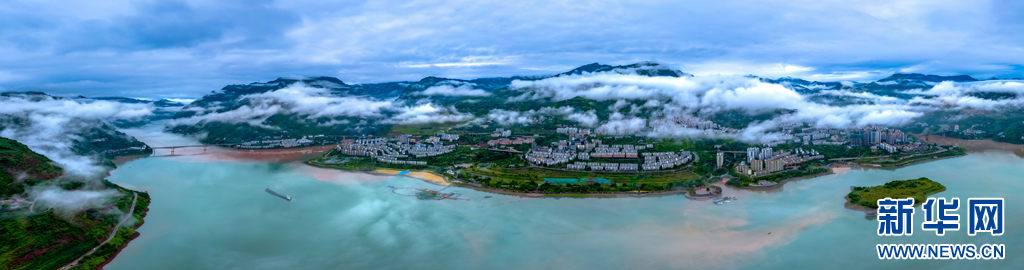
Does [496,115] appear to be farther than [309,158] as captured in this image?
Yes

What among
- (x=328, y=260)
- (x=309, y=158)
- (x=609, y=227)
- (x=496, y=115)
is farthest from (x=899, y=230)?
(x=496, y=115)

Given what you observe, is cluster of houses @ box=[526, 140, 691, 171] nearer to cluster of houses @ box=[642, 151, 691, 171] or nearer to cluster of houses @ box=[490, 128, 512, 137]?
cluster of houses @ box=[642, 151, 691, 171]

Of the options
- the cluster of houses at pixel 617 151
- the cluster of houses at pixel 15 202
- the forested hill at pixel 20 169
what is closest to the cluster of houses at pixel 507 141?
the cluster of houses at pixel 617 151

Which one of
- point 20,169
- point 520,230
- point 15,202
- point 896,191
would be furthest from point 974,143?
point 20,169

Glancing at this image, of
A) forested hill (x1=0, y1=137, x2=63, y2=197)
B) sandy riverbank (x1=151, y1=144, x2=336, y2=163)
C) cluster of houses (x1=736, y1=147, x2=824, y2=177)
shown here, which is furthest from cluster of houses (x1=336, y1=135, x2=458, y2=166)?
cluster of houses (x1=736, y1=147, x2=824, y2=177)

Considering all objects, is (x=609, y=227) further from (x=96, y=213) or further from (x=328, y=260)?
(x=96, y=213)

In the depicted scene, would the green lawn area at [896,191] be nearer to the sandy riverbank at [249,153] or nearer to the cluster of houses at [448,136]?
the cluster of houses at [448,136]

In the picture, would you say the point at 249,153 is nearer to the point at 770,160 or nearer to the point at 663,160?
the point at 663,160
